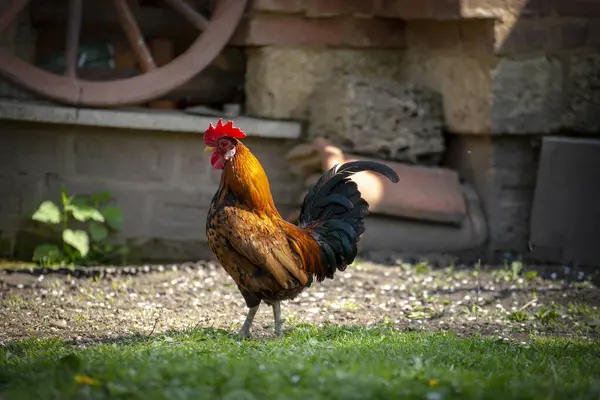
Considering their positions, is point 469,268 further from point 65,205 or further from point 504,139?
point 65,205

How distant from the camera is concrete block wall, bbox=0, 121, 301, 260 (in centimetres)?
767

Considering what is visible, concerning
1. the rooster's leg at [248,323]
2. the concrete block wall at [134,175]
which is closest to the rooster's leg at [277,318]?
the rooster's leg at [248,323]

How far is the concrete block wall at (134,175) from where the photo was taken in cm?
767

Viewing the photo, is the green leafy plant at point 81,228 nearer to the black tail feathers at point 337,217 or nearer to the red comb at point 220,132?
the black tail feathers at point 337,217

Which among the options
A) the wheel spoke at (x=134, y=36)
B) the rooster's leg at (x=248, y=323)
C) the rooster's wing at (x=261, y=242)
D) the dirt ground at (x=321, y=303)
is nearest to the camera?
the rooster's wing at (x=261, y=242)

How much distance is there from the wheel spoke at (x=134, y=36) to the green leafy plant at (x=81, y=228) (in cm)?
107

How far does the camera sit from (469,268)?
7.69m

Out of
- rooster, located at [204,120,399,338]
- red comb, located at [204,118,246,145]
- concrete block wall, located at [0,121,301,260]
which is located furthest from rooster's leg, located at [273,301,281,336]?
concrete block wall, located at [0,121,301,260]

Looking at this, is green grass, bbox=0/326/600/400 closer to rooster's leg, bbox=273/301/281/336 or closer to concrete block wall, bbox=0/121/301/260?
rooster's leg, bbox=273/301/281/336

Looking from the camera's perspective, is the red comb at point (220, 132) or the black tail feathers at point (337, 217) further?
the black tail feathers at point (337, 217)

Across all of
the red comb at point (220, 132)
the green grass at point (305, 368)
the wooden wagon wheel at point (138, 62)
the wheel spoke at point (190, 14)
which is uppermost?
the wheel spoke at point (190, 14)

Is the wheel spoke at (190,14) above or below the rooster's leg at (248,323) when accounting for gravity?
above

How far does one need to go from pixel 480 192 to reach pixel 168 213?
8.30ft

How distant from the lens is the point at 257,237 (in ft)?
17.4
